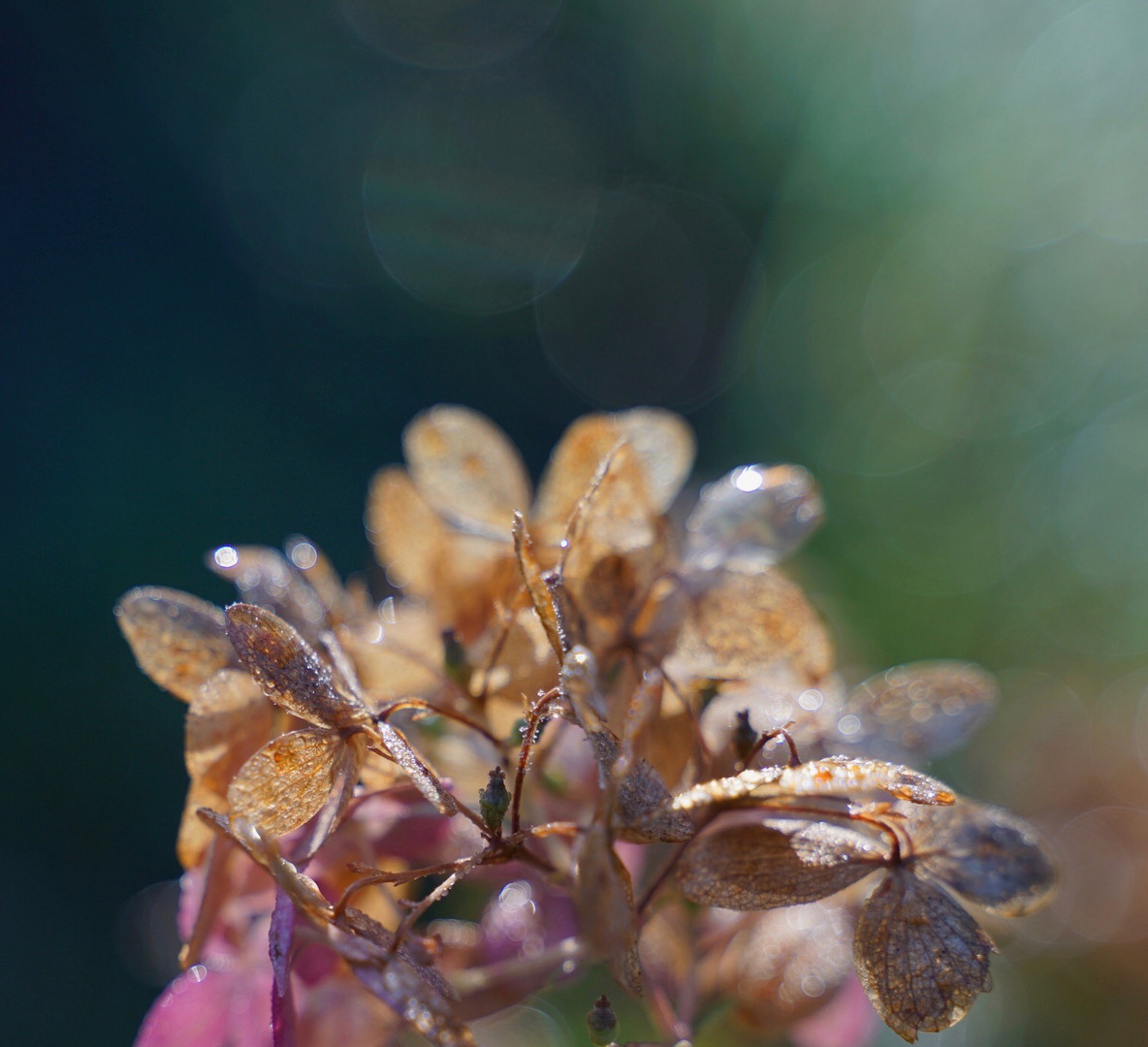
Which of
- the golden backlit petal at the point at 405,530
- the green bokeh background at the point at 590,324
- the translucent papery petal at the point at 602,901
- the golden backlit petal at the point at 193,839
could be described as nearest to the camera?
the translucent papery petal at the point at 602,901

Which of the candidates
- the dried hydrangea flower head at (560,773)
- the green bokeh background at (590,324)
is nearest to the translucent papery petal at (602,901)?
the dried hydrangea flower head at (560,773)

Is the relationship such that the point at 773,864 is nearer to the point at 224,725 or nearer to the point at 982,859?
the point at 982,859

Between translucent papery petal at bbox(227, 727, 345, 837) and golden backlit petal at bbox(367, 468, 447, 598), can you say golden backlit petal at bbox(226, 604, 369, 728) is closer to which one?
translucent papery petal at bbox(227, 727, 345, 837)

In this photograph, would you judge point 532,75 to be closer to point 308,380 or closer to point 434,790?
point 308,380

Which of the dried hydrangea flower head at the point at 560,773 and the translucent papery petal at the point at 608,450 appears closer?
the dried hydrangea flower head at the point at 560,773

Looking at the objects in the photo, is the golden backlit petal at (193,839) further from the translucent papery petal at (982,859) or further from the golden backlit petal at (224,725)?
the translucent papery petal at (982,859)

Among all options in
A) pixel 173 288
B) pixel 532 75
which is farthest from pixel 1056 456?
pixel 532 75
